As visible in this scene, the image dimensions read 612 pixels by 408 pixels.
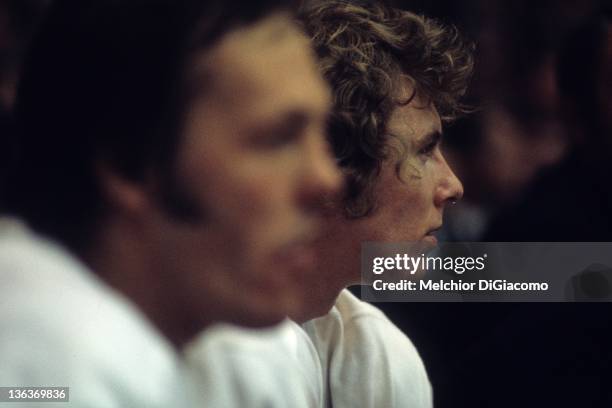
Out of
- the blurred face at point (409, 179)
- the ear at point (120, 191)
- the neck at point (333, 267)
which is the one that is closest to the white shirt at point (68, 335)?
the ear at point (120, 191)

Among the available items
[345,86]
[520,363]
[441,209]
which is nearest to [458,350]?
[520,363]

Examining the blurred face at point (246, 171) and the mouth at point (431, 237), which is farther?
the mouth at point (431, 237)

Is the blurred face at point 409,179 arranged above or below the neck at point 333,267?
above

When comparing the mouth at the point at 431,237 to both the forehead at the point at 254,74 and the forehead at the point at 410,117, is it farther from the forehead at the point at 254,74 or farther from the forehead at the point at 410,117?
the forehead at the point at 254,74

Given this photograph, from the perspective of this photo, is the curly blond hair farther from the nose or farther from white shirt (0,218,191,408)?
white shirt (0,218,191,408)

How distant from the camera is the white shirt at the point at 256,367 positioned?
1451 mm

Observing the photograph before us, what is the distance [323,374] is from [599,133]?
0.70 m

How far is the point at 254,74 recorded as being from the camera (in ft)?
4.07

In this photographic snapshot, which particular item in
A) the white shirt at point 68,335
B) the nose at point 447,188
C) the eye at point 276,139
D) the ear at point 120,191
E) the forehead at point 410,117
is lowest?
the white shirt at point 68,335

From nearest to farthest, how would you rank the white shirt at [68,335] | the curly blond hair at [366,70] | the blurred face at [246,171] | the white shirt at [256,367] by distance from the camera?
the white shirt at [68,335] < the blurred face at [246,171] < the white shirt at [256,367] < the curly blond hair at [366,70]

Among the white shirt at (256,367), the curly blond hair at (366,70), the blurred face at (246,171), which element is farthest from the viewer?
the curly blond hair at (366,70)

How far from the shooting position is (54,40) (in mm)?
1192

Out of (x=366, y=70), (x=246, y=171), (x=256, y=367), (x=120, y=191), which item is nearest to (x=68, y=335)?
(x=120, y=191)

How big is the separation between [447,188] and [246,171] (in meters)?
0.54
